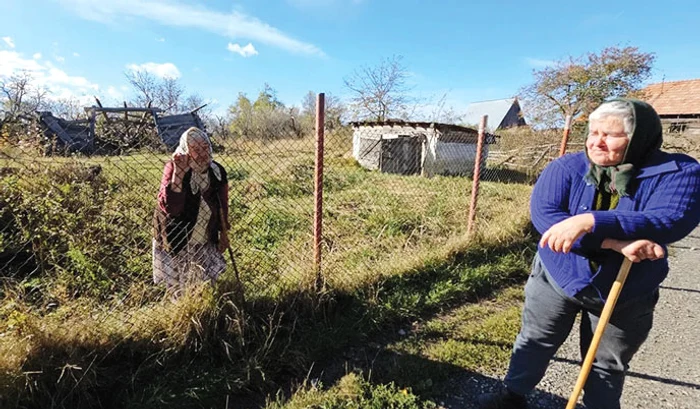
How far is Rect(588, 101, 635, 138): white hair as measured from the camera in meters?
1.33

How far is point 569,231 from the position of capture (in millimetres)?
1373

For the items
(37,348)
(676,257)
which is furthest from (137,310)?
(676,257)

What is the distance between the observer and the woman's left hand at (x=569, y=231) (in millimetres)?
1351

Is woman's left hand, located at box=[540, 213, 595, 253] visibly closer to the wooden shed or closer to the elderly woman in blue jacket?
the elderly woman in blue jacket

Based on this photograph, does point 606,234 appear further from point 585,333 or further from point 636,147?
point 585,333

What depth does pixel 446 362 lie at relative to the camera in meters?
2.57

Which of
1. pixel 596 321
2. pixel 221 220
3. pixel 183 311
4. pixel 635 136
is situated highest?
pixel 635 136

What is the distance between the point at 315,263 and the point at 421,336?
3.75 ft

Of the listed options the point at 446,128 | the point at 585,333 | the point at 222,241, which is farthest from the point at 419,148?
the point at 585,333

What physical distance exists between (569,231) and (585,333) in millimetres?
839

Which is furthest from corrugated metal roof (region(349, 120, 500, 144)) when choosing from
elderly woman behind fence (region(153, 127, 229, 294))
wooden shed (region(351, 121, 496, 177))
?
elderly woman behind fence (region(153, 127, 229, 294))

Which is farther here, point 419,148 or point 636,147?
point 419,148

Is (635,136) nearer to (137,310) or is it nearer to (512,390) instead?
(512,390)

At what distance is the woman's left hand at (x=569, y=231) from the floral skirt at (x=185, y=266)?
238cm
